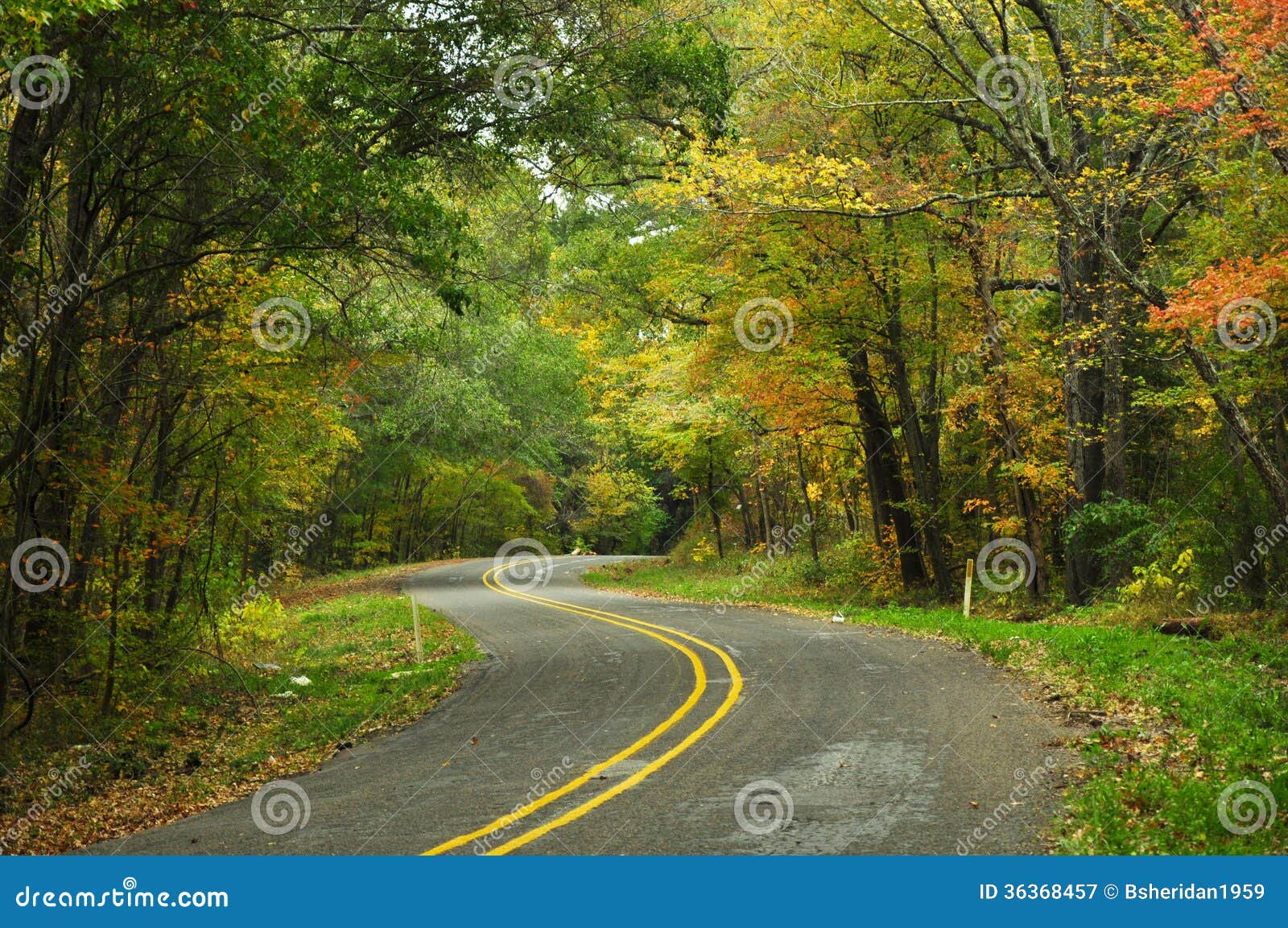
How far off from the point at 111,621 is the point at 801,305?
1383 centimetres

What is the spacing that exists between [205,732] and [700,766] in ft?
23.2

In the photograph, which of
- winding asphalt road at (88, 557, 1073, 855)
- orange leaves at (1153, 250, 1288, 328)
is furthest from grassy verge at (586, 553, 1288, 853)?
orange leaves at (1153, 250, 1288, 328)

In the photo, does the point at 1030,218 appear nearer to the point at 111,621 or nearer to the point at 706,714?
the point at 706,714

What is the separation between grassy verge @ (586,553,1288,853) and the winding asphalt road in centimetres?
39

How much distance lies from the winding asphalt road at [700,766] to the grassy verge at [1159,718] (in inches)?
15.3

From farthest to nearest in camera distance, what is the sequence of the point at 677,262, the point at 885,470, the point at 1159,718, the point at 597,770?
the point at 885,470 < the point at 677,262 < the point at 1159,718 < the point at 597,770

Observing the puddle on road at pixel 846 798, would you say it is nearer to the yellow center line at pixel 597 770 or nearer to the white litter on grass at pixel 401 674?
the yellow center line at pixel 597 770

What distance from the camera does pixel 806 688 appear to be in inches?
478

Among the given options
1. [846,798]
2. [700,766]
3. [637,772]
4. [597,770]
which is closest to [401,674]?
[597,770]

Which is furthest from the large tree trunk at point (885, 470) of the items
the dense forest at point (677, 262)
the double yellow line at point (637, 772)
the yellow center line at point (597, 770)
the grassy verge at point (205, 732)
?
the grassy verge at point (205, 732)

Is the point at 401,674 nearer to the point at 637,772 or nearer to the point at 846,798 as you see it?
the point at 637,772

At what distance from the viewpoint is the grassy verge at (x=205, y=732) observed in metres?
9.17

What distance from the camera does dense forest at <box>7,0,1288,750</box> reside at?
35.0 feet

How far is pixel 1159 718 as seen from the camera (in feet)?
31.4
